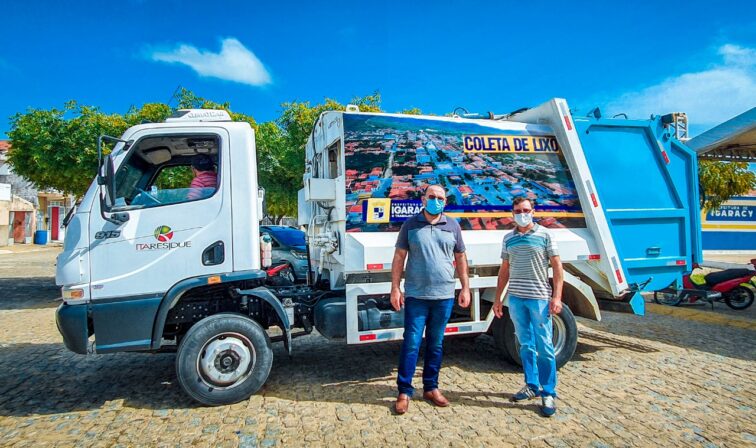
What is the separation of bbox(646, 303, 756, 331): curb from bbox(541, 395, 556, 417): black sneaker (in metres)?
5.71

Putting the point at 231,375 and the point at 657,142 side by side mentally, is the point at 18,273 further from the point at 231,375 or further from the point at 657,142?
the point at 657,142

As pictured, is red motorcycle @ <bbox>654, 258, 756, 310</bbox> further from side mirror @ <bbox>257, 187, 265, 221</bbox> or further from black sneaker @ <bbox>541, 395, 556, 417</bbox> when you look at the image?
side mirror @ <bbox>257, 187, 265, 221</bbox>

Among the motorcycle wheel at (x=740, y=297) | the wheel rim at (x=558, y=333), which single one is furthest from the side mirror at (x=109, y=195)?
the motorcycle wheel at (x=740, y=297)

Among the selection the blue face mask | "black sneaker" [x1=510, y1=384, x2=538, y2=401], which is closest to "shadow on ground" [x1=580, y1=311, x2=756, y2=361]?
"black sneaker" [x1=510, y1=384, x2=538, y2=401]

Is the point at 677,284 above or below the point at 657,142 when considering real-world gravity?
below

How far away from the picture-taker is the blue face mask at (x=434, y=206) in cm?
417

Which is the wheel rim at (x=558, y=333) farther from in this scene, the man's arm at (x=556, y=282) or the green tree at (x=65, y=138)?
the green tree at (x=65, y=138)

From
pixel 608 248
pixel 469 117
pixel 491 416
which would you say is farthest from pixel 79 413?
pixel 608 248

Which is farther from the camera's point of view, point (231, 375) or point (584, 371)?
point (584, 371)

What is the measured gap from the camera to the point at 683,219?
579cm

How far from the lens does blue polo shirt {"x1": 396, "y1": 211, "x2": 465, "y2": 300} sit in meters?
4.11

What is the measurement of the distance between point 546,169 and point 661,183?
5.09 ft

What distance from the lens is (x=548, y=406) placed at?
4.05 metres

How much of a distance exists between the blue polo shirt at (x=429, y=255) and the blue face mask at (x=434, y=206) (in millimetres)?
89
